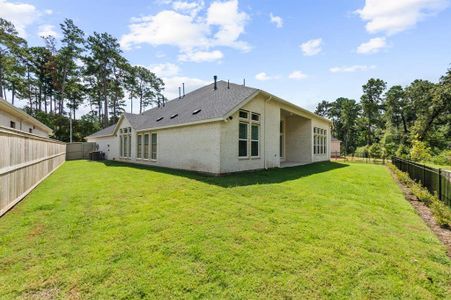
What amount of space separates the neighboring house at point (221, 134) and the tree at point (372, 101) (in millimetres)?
36088

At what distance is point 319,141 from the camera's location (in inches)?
830

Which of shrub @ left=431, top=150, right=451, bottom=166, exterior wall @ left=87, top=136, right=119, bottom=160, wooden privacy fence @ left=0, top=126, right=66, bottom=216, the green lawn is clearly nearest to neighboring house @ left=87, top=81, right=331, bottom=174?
A: exterior wall @ left=87, top=136, right=119, bottom=160

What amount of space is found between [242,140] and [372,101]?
154ft

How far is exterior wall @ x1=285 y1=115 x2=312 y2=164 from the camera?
61.9ft

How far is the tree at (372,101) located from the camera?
4662 centimetres

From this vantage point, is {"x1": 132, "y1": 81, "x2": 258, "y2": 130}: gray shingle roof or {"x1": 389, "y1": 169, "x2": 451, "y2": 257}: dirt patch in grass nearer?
{"x1": 389, "y1": 169, "x2": 451, "y2": 257}: dirt patch in grass

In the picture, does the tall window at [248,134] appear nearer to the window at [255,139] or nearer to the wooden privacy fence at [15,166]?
the window at [255,139]

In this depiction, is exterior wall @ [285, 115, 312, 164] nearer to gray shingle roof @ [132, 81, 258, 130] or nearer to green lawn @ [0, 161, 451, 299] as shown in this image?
gray shingle roof @ [132, 81, 258, 130]

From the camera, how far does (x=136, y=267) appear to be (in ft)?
10.6

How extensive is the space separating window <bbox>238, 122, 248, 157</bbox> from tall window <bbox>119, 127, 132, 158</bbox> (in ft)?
36.2

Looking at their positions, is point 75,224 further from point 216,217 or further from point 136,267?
point 216,217

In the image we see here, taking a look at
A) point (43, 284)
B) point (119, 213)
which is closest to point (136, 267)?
point (43, 284)

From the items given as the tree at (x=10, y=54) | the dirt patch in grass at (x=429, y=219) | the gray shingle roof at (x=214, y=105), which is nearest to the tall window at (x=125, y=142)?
the gray shingle roof at (x=214, y=105)

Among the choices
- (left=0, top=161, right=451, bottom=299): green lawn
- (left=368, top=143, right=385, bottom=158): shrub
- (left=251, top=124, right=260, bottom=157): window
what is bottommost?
(left=0, top=161, right=451, bottom=299): green lawn
